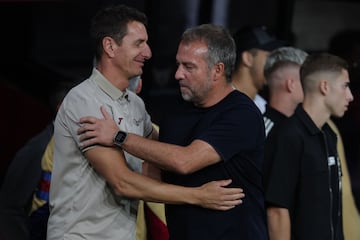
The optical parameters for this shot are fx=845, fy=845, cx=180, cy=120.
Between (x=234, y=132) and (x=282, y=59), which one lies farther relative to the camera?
(x=282, y=59)

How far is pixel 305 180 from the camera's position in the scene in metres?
3.49

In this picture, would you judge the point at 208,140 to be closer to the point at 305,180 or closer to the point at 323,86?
the point at 305,180

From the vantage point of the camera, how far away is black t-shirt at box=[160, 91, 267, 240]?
9.75ft

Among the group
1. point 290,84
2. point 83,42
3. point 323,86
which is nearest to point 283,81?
point 290,84

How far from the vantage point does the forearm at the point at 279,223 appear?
3.49 metres

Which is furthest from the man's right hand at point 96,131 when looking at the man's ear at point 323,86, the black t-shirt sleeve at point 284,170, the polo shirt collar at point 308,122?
the man's ear at point 323,86

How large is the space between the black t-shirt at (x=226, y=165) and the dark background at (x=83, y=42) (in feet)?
7.71

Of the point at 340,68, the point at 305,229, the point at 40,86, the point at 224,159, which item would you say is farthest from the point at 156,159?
the point at 40,86

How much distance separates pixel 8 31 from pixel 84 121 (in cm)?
349

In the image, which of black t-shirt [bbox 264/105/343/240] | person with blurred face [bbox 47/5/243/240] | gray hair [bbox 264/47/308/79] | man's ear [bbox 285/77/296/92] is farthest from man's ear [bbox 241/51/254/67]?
person with blurred face [bbox 47/5/243/240]

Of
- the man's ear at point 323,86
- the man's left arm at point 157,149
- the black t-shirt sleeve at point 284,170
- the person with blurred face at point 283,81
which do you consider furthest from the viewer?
the person with blurred face at point 283,81

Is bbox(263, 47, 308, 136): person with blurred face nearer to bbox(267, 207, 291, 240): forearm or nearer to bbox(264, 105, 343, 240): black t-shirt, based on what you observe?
bbox(264, 105, 343, 240): black t-shirt

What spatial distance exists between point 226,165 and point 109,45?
610 mm

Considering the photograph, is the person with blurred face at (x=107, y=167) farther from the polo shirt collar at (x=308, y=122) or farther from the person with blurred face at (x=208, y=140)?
the polo shirt collar at (x=308, y=122)
